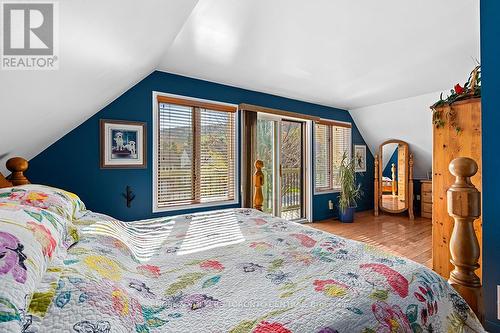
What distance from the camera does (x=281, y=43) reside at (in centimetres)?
241

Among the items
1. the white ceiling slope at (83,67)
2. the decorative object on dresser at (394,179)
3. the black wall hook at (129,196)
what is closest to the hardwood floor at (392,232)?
the decorative object on dresser at (394,179)

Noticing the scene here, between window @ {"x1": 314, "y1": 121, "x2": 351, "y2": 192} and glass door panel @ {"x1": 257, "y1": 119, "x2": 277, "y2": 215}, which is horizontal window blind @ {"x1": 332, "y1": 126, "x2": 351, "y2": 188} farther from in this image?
glass door panel @ {"x1": 257, "y1": 119, "x2": 277, "y2": 215}

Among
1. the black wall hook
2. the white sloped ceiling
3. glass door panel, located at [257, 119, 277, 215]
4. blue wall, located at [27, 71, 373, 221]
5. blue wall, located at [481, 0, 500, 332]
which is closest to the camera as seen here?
the white sloped ceiling

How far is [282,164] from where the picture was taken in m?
4.53

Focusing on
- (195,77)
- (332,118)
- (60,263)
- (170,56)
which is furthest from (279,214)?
(60,263)

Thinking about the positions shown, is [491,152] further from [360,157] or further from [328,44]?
[360,157]

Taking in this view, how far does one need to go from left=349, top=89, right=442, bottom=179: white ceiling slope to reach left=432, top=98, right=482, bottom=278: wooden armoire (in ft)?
7.96

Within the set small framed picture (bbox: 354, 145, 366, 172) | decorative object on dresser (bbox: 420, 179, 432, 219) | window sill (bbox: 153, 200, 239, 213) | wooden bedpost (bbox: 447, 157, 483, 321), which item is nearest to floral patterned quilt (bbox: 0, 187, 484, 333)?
wooden bedpost (bbox: 447, 157, 483, 321)

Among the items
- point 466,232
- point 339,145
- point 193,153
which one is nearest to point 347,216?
point 339,145

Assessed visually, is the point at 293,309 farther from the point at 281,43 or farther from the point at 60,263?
the point at 281,43

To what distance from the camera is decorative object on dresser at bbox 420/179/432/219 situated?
501 centimetres

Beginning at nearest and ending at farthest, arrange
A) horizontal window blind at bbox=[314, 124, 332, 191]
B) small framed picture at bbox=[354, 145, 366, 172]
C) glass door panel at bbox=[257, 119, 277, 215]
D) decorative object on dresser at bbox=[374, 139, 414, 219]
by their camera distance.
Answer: glass door panel at bbox=[257, 119, 277, 215]
horizontal window blind at bbox=[314, 124, 332, 191]
decorative object on dresser at bbox=[374, 139, 414, 219]
small framed picture at bbox=[354, 145, 366, 172]

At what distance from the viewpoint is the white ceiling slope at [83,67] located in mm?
1137

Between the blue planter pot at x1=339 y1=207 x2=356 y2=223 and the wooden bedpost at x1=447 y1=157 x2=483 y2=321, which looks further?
the blue planter pot at x1=339 y1=207 x2=356 y2=223
